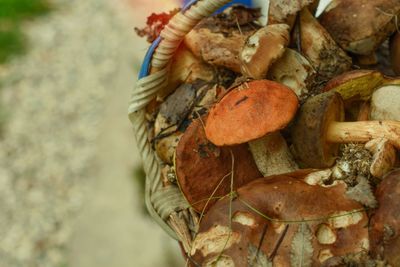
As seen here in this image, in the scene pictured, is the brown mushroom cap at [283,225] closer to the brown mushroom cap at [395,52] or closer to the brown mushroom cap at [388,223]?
the brown mushroom cap at [388,223]

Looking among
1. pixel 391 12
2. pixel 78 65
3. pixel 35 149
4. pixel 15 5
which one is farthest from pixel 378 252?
pixel 15 5

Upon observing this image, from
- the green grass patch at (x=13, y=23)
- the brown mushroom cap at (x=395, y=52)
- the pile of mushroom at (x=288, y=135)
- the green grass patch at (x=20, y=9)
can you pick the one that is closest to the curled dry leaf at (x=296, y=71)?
the pile of mushroom at (x=288, y=135)

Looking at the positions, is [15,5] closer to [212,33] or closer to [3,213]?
[3,213]

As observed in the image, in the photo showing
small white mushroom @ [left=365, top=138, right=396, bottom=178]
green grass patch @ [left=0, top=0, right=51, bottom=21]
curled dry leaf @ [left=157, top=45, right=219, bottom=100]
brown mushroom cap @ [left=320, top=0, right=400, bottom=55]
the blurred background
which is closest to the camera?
small white mushroom @ [left=365, top=138, right=396, bottom=178]

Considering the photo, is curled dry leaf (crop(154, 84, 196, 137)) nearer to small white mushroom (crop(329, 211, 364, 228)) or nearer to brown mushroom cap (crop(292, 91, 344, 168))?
brown mushroom cap (crop(292, 91, 344, 168))

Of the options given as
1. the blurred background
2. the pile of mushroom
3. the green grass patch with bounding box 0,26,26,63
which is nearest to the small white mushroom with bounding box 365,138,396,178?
the pile of mushroom

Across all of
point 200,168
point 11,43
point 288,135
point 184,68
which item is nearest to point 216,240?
point 200,168

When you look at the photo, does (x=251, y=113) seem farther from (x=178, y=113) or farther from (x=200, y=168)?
(x=178, y=113)
